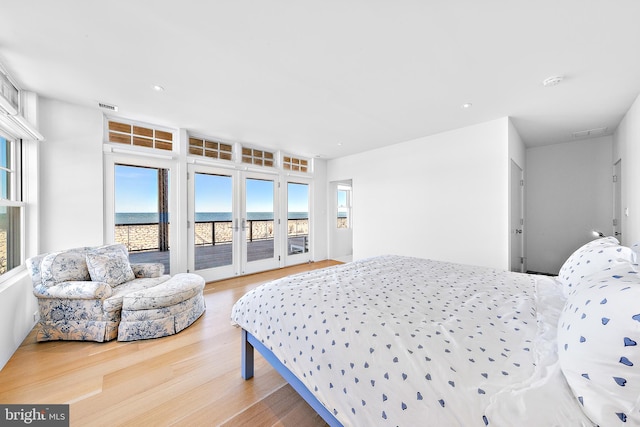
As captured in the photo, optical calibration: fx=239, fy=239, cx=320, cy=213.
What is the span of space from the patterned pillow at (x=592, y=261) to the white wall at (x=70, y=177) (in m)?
4.59

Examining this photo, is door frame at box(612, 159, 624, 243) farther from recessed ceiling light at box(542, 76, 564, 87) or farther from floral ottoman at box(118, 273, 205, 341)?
floral ottoman at box(118, 273, 205, 341)

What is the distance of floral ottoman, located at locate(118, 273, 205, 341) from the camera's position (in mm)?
2238

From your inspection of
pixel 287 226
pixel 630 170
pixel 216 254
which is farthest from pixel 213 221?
pixel 630 170

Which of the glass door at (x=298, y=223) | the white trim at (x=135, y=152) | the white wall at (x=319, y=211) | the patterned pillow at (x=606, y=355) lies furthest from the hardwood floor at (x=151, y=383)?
the white wall at (x=319, y=211)

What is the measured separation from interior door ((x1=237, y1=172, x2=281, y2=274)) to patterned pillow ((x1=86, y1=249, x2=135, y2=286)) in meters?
1.93

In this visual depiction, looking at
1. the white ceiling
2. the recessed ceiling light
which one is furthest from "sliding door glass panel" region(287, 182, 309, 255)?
the recessed ceiling light

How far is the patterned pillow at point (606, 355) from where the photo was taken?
63 centimetres

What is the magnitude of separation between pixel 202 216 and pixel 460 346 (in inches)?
162

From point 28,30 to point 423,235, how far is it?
484 cm

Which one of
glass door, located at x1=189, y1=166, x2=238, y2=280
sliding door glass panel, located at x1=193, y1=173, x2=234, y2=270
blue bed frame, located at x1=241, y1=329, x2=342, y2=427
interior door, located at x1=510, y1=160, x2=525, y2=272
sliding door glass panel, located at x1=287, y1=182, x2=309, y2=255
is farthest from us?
sliding door glass panel, located at x1=287, y1=182, x2=309, y2=255

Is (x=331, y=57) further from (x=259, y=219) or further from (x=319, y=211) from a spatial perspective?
(x=319, y=211)

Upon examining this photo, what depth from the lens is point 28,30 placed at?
5.51 feet

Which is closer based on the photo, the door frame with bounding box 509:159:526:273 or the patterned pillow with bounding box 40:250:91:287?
the patterned pillow with bounding box 40:250:91:287

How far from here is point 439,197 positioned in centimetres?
396
